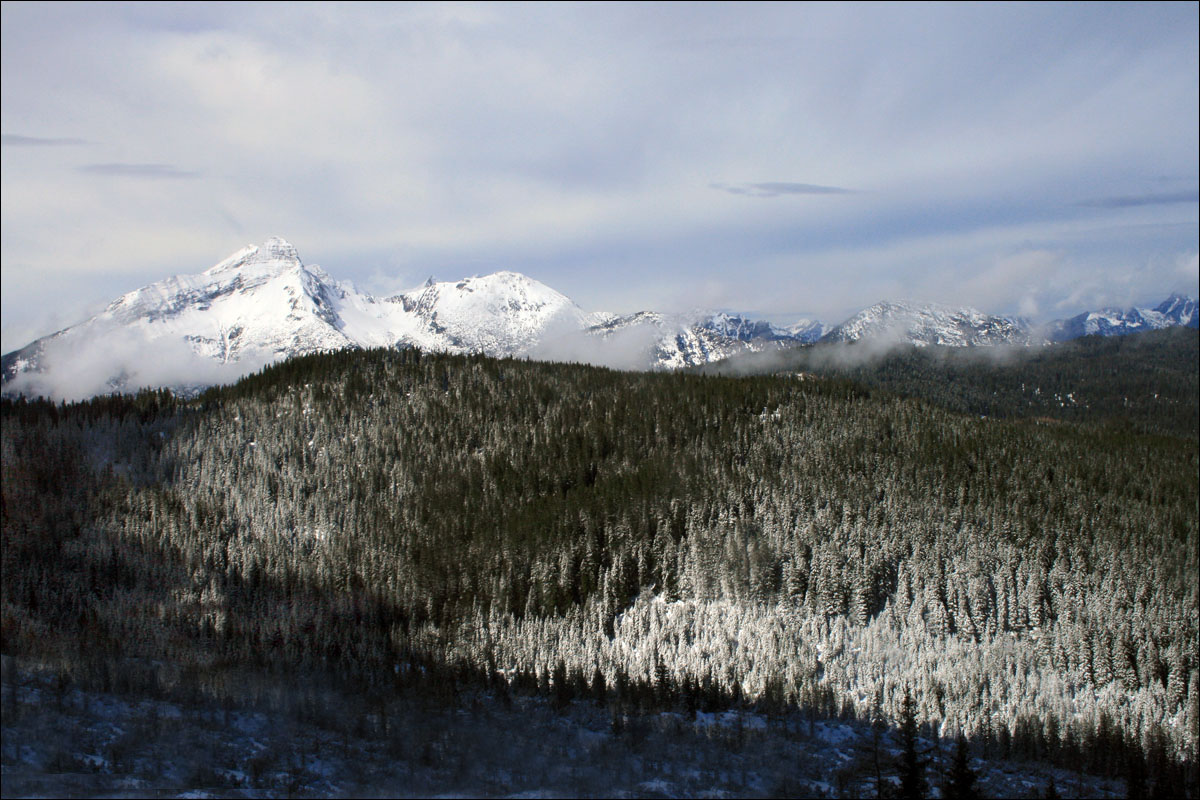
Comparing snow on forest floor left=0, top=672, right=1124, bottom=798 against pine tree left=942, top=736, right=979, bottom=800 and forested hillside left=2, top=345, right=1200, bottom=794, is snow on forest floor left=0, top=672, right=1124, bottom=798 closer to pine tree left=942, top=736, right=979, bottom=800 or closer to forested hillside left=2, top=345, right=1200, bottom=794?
pine tree left=942, top=736, right=979, bottom=800

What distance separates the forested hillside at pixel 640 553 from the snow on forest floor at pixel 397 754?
1859cm

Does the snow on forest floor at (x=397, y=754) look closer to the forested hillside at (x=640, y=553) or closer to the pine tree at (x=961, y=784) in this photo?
the pine tree at (x=961, y=784)

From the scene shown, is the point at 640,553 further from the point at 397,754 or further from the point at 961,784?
the point at 397,754

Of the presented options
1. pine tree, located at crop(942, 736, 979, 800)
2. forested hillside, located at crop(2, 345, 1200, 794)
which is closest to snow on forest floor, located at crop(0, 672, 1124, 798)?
pine tree, located at crop(942, 736, 979, 800)

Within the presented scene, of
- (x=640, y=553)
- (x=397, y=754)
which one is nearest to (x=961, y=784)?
(x=397, y=754)

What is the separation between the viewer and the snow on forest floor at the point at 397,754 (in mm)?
38750

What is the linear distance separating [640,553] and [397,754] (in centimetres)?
9965

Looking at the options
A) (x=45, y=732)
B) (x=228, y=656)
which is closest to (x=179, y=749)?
(x=45, y=732)

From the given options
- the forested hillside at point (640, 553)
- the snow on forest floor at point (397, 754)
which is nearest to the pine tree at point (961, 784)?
the snow on forest floor at point (397, 754)

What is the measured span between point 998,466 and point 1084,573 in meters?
35.2

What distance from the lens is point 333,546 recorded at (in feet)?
523

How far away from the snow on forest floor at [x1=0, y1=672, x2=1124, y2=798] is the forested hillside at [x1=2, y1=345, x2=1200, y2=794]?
18.6 meters

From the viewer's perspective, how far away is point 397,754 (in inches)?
1881

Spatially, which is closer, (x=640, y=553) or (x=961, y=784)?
(x=961, y=784)
